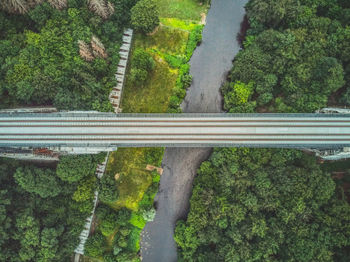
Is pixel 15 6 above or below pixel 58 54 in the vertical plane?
above

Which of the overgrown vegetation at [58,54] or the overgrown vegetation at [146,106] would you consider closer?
the overgrown vegetation at [58,54]

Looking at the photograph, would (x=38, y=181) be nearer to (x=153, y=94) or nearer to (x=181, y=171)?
(x=153, y=94)

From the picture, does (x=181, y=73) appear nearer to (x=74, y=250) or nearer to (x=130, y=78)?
(x=130, y=78)

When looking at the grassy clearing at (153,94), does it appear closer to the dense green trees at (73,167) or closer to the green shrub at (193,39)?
the green shrub at (193,39)

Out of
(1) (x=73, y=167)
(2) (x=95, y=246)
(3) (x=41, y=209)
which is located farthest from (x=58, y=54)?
(2) (x=95, y=246)

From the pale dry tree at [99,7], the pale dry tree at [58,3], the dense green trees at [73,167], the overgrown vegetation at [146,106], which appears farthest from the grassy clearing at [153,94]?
the pale dry tree at [58,3]

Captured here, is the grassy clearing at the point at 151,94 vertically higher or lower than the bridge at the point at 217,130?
higher

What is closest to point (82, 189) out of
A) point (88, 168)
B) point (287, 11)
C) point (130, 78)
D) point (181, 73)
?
point (88, 168)
